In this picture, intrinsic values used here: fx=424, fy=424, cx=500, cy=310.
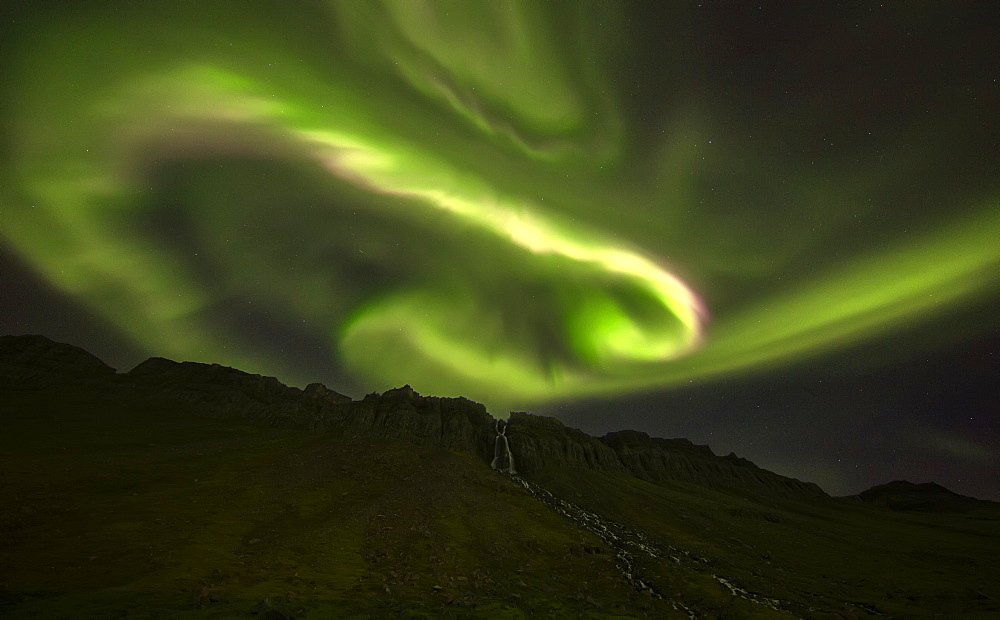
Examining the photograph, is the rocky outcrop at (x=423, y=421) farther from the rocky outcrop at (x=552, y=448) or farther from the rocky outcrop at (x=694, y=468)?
the rocky outcrop at (x=694, y=468)

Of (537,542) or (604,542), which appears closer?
(537,542)

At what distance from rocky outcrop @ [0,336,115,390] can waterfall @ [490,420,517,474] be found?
527ft

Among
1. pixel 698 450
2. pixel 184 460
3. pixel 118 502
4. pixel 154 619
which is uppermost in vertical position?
pixel 698 450

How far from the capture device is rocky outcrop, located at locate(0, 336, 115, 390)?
15719cm

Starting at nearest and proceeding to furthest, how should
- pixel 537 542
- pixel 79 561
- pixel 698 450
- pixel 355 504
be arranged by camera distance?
pixel 79 561 → pixel 537 542 → pixel 355 504 → pixel 698 450

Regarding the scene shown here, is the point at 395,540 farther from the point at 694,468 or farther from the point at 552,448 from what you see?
the point at 694,468

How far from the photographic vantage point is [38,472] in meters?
47.7

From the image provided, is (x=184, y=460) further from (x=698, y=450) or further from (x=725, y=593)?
(x=698, y=450)

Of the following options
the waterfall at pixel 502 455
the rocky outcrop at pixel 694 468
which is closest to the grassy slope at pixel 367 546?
the waterfall at pixel 502 455

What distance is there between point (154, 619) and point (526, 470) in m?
98.9

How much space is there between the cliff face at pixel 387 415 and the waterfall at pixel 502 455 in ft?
4.91

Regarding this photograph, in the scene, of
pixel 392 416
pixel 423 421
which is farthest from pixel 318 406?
pixel 423 421

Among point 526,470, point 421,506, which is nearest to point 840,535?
point 526,470

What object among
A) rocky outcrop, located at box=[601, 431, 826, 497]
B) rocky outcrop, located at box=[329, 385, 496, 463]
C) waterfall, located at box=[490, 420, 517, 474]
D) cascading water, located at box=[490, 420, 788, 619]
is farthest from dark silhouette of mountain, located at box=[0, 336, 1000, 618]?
rocky outcrop, located at box=[601, 431, 826, 497]
